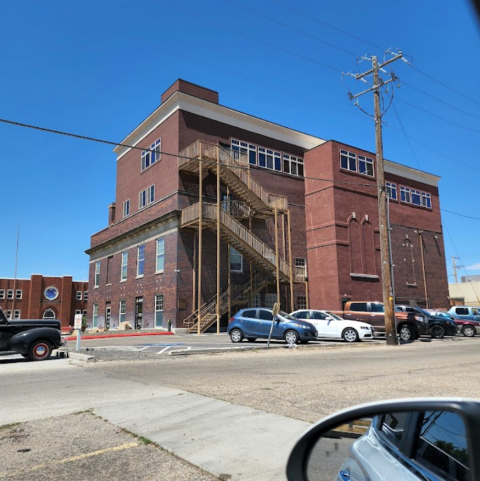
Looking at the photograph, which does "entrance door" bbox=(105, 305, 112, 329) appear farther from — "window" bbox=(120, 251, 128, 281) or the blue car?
the blue car

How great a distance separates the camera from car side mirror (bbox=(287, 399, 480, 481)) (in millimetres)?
1451

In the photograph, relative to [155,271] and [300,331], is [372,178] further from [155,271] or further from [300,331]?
[300,331]

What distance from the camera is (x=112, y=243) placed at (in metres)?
41.2

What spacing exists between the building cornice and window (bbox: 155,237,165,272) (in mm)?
9498

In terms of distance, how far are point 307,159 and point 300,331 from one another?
927 inches

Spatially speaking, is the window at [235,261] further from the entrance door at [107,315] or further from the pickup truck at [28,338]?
the pickup truck at [28,338]

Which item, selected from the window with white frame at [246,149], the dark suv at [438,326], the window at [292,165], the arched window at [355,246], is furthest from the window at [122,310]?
the dark suv at [438,326]

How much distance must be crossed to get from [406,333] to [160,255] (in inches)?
694

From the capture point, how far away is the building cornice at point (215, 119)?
33688 mm

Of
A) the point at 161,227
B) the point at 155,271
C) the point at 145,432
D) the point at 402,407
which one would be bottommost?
the point at 145,432

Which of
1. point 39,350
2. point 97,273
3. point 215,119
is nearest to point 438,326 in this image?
point 215,119

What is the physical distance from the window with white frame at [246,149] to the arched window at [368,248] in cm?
1101

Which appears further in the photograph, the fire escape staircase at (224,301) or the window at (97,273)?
the window at (97,273)

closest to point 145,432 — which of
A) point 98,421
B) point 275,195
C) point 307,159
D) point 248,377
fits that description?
point 98,421
